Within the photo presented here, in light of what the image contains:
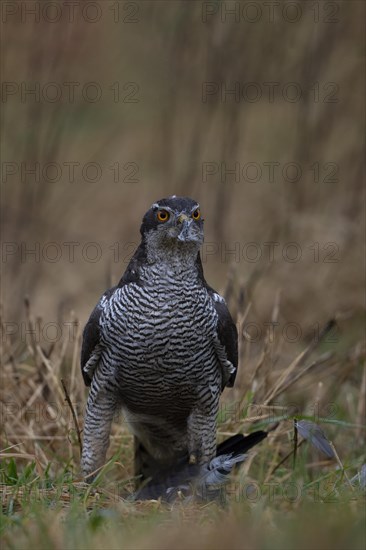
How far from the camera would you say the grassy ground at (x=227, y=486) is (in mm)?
3482

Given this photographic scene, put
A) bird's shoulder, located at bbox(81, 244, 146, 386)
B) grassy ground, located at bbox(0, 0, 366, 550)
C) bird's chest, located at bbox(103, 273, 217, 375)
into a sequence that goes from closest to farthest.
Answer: grassy ground, located at bbox(0, 0, 366, 550) → bird's chest, located at bbox(103, 273, 217, 375) → bird's shoulder, located at bbox(81, 244, 146, 386)

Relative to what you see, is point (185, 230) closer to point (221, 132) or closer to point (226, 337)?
point (226, 337)

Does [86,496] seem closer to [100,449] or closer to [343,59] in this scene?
[100,449]

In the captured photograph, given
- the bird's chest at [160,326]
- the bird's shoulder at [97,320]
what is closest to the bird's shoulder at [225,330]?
the bird's chest at [160,326]

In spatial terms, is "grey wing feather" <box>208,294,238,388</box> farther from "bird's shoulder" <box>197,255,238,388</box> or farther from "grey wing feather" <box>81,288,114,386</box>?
"grey wing feather" <box>81,288,114,386</box>

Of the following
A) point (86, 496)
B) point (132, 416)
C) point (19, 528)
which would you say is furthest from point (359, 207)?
point (19, 528)

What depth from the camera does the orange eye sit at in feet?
16.5

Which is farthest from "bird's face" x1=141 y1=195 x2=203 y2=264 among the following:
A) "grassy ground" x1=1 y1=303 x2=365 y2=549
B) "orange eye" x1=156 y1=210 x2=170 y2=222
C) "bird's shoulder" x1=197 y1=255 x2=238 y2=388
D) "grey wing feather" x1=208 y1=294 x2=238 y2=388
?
"grassy ground" x1=1 y1=303 x2=365 y2=549

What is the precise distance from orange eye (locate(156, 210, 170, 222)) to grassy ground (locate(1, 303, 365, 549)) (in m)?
1.13

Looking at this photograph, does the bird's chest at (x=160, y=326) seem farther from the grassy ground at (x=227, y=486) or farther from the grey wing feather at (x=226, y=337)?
the grassy ground at (x=227, y=486)

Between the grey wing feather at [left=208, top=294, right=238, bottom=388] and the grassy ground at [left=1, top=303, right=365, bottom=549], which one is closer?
the grassy ground at [left=1, top=303, right=365, bottom=549]

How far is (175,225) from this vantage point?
197 inches

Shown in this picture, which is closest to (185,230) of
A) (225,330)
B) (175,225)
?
(175,225)

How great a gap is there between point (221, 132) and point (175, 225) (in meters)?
4.82
